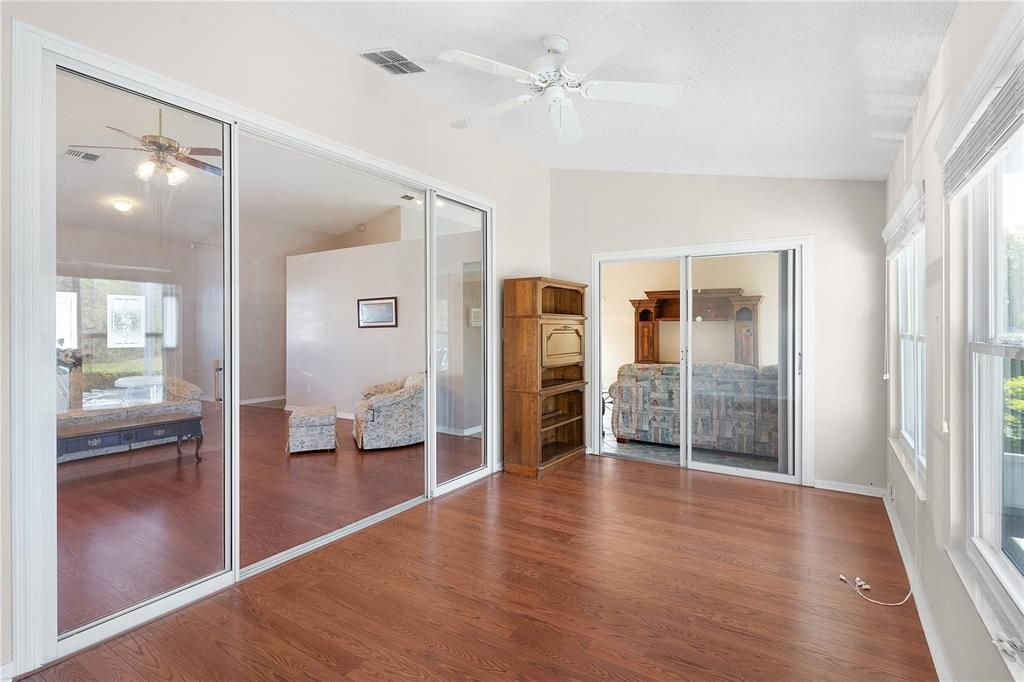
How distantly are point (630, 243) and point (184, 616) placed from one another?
4.54 meters

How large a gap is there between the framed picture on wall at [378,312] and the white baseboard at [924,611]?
11.1ft

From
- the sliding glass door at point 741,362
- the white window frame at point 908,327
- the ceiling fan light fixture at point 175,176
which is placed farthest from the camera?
the sliding glass door at point 741,362

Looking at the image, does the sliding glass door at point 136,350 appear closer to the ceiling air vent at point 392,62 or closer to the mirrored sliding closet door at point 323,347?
the mirrored sliding closet door at point 323,347

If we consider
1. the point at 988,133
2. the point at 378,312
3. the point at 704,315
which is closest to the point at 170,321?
the point at 378,312

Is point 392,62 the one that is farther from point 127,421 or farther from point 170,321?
point 127,421

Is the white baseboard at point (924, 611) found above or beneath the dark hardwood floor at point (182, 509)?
beneath

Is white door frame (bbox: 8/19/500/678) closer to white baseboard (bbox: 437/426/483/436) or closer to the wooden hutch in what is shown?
white baseboard (bbox: 437/426/483/436)

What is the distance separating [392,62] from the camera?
3379 mm

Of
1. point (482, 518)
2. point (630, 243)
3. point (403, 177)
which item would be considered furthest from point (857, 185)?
point (482, 518)

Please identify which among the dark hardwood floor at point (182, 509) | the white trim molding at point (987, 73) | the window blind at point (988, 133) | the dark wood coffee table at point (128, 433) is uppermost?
the white trim molding at point (987, 73)

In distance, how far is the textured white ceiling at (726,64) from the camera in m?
2.24

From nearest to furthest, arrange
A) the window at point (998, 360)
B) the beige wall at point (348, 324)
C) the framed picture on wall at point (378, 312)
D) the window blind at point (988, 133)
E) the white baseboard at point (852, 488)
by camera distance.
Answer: the window blind at point (988, 133) < the window at point (998, 360) < the beige wall at point (348, 324) < the framed picture on wall at point (378, 312) < the white baseboard at point (852, 488)

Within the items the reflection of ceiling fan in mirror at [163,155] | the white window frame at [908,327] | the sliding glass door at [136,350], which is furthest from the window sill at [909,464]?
the reflection of ceiling fan in mirror at [163,155]

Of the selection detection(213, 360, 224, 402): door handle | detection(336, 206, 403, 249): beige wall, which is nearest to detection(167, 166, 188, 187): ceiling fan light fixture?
detection(213, 360, 224, 402): door handle
